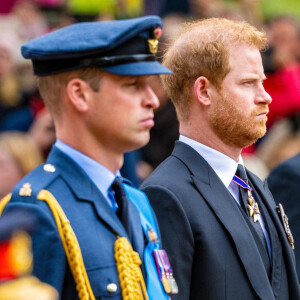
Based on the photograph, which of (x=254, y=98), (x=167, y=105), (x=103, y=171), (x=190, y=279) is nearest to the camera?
(x=103, y=171)

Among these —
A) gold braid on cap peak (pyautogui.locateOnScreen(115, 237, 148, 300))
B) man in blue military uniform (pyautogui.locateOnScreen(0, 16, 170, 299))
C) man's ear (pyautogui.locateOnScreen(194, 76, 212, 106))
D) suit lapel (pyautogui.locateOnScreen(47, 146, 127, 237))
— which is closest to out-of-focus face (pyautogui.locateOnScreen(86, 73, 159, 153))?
man in blue military uniform (pyautogui.locateOnScreen(0, 16, 170, 299))

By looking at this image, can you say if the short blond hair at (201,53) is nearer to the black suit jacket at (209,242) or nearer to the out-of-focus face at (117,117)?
the black suit jacket at (209,242)

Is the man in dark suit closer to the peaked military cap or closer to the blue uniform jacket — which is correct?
the blue uniform jacket

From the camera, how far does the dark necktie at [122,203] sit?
259 centimetres

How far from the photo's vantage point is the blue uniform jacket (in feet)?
7.59

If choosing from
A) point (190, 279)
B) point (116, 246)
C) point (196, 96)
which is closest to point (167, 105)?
point (196, 96)

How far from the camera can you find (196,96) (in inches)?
123

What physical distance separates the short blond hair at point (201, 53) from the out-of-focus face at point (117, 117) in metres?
0.61

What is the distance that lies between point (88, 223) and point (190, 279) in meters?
0.62

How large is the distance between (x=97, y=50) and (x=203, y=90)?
2.31 feet

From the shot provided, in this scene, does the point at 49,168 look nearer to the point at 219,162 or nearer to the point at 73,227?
the point at 73,227

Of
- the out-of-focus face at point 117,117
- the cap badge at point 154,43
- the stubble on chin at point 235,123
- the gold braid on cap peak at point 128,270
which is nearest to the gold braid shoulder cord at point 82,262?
the gold braid on cap peak at point 128,270

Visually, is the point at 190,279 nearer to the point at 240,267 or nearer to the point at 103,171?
the point at 240,267

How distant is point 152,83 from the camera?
5.69 m
